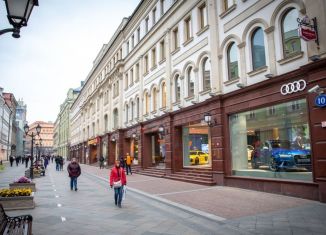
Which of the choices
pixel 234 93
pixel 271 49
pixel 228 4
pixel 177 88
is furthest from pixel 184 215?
pixel 177 88

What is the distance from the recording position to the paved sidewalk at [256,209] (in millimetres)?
7488

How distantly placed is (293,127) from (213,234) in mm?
6991

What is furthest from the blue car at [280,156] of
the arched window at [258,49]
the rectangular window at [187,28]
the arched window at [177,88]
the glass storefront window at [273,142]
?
the rectangular window at [187,28]

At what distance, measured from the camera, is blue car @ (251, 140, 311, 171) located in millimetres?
11875

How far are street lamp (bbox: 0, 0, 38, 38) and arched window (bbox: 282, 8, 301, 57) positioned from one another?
10570 millimetres

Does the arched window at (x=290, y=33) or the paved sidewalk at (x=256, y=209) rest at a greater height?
the arched window at (x=290, y=33)

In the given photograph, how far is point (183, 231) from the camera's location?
752 cm

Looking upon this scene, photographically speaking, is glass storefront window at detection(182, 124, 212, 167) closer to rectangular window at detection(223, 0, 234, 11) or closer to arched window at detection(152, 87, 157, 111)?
arched window at detection(152, 87, 157, 111)

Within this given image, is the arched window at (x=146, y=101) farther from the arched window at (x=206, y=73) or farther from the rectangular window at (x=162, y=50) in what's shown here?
the arched window at (x=206, y=73)

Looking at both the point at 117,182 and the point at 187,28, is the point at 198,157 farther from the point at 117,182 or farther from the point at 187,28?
the point at 117,182

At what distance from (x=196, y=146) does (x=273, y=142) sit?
7.72 m

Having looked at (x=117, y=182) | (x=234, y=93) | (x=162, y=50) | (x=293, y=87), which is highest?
(x=162, y=50)

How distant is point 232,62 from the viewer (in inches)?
628

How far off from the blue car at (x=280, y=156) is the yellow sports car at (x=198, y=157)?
5271 mm
